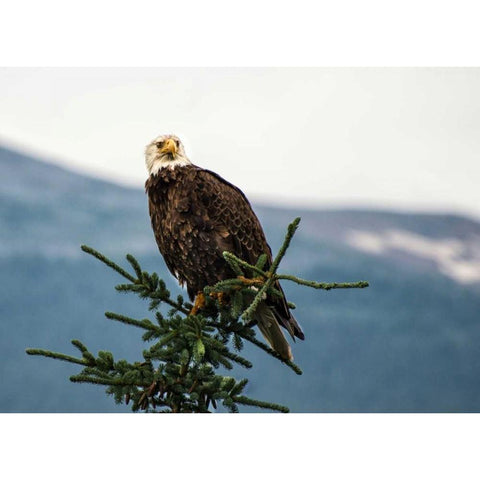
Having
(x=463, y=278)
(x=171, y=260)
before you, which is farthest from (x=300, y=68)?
(x=171, y=260)

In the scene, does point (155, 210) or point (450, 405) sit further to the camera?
point (450, 405)

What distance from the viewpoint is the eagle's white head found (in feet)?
8.70

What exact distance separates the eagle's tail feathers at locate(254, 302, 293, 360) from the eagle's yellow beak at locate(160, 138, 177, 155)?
2.29 ft

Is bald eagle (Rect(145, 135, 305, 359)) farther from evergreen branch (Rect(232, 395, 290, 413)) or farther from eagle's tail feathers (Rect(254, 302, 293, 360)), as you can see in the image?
evergreen branch (Rect(232, 395, 290, 413))

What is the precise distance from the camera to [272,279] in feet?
5.77

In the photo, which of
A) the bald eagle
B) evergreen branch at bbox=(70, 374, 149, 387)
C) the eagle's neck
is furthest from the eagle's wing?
evergreen branch at bbox=(70, 374, 149, 387)

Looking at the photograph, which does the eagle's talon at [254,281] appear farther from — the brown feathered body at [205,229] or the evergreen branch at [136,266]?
the brown feathered body at [205,229]

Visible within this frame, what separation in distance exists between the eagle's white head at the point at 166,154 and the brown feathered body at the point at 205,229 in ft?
0.27

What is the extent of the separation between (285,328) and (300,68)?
2158 millimetres

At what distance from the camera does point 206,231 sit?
2498 mm

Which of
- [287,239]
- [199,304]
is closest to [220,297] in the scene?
[199,304]

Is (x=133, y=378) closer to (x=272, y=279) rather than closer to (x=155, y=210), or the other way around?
(x=272, y=279)

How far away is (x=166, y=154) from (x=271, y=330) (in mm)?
→ 802

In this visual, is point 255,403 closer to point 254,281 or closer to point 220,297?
point 254,281
